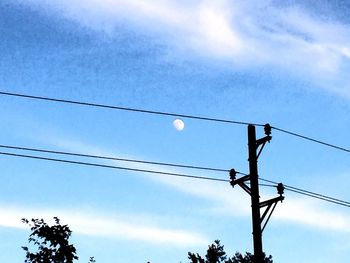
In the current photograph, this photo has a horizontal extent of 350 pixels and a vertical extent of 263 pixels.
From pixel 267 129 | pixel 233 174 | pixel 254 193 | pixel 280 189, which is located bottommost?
pixel 254 193

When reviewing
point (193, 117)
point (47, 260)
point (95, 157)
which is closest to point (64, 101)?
point (95, 157)

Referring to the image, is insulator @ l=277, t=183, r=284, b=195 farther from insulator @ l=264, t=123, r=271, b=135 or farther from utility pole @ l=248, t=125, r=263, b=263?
insulator @ l=264, t=123, r=271, b=135

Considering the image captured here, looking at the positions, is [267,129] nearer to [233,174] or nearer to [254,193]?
[233,174]

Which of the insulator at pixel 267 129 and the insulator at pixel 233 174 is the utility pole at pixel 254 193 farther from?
the insulator at pixel 233 174

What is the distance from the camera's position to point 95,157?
54.3 ft

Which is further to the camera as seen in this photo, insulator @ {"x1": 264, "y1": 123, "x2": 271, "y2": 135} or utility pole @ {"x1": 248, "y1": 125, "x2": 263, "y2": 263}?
insulator @ {"x1": 264, "y1": 123, "x2": 271, "y2": 135}

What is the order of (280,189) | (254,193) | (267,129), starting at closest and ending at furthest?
(254,193)
(267,129)
(280,189)

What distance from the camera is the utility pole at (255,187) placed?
52.1 feet

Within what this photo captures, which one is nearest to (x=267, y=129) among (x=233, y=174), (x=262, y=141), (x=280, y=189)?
(x=262, y=141)

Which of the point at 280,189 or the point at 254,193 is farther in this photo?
the point at 280,189

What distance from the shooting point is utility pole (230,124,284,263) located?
15.9m

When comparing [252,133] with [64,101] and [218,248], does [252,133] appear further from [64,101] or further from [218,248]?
[218,248]

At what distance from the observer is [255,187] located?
653 inches

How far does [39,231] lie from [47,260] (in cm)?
255
